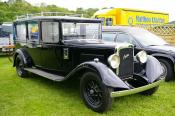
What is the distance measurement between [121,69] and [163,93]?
148 cm

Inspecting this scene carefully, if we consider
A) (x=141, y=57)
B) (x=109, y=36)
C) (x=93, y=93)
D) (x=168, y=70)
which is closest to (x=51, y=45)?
(x=93, y=93)

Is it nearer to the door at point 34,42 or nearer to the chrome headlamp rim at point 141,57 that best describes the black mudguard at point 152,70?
the chrome headlamp rim at point 141,57

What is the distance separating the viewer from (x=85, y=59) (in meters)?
5.38

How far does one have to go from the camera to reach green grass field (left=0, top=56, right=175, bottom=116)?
4637 mm

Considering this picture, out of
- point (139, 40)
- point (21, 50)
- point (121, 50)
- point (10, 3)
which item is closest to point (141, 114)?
point (121, 50)

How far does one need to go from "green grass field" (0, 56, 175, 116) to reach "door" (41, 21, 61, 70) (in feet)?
2.09

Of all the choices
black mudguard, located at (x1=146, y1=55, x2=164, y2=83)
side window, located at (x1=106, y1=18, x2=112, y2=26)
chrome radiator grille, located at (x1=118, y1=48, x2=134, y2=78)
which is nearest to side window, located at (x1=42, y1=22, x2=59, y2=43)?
chrome radiator grille, located at (x1=118, y1=48, x2=134, y2=78)

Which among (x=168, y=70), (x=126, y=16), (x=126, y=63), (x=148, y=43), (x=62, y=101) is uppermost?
(x=126, y=16)

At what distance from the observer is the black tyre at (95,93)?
438 centimetres

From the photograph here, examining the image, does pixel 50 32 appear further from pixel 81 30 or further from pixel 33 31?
pixel 33 31

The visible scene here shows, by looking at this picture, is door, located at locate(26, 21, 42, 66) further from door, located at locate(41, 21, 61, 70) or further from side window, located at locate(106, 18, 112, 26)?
side window, located at locate(106, 18, 112, 26)

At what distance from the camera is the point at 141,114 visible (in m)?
4.52

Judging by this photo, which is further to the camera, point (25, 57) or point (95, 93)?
point (25, 57)

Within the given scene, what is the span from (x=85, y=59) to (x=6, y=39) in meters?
8.73
